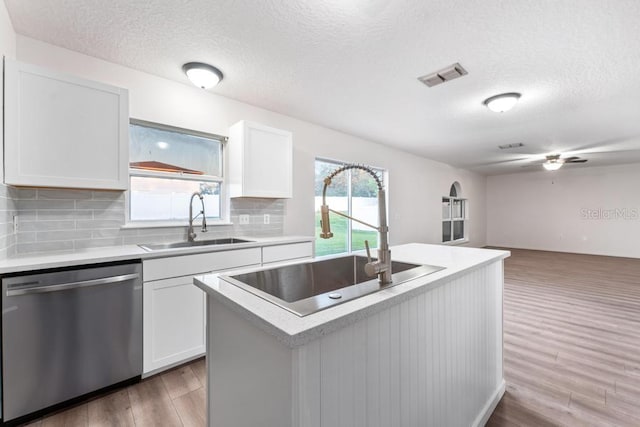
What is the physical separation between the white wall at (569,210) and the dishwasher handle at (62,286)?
10.4 meters

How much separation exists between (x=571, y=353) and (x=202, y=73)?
402cm

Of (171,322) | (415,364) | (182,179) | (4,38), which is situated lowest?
(171,322)

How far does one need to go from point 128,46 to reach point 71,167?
3.33ft

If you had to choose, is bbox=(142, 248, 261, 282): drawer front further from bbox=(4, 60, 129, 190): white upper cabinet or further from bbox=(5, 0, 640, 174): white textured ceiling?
bbox=(5, 0, 640, 174): white textured ceiling

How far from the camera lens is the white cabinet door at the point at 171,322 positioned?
2.04 m

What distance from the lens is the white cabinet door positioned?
6.70 feet

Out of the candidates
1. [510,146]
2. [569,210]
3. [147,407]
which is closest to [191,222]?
[147,407]

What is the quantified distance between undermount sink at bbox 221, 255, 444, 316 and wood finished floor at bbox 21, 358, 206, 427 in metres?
1.00

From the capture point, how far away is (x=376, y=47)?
2.15 metres

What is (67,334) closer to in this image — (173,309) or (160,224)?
(173,309)

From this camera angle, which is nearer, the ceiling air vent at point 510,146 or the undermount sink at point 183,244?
the undermount sink at point 183,244

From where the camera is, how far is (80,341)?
1.78 metres

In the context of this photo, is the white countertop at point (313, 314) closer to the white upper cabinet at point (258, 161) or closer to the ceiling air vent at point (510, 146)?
the white upper cabinet at point (258, 161)

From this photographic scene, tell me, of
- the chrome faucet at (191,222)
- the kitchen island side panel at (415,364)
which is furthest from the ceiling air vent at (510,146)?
the chrome faucet at (191,222)
